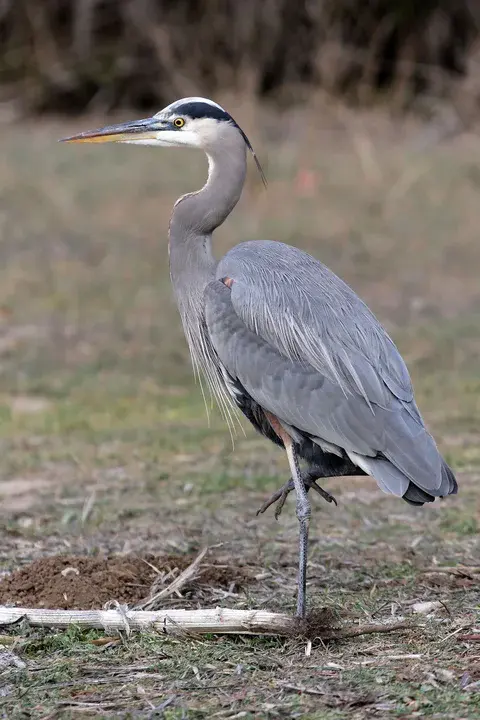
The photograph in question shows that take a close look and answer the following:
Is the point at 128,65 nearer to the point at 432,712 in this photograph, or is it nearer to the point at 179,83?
the point at 179,83

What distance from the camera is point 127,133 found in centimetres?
588

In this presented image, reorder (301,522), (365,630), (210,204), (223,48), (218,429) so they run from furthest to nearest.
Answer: (223,48) < (218,429) < (210,204) < (301,522) < (365,630)

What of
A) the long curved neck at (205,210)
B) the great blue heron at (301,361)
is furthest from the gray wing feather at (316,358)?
the long curved neck at (205,210)

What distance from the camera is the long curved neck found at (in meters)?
5.71

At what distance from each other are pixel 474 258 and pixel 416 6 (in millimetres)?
6505

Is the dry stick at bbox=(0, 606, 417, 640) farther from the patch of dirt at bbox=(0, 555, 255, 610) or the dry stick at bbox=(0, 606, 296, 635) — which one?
the patch of dirt at bbox=(0, 555, 255, 610)

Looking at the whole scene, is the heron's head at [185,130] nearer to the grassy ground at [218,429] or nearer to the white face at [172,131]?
the white face at [172,131]

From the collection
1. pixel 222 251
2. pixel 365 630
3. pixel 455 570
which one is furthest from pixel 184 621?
pixel 222 251

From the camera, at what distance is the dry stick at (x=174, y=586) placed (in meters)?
4.91

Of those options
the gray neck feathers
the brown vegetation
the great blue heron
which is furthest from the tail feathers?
the brown vegetation

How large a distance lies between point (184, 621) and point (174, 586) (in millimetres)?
428

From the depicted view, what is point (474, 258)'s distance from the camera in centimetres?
1234

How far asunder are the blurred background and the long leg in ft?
1.03

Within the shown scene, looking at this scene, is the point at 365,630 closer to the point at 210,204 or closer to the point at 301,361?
the point at 301,361
